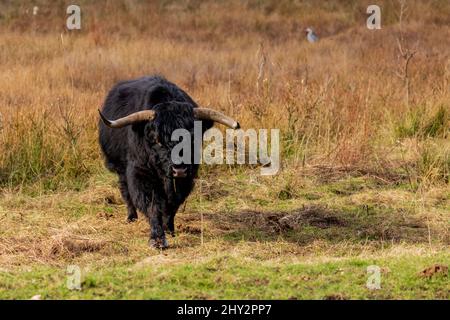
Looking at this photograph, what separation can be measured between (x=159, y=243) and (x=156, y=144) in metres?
0.88

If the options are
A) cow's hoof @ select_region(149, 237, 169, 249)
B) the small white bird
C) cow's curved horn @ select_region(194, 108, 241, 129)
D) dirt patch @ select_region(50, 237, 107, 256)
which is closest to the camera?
dirt patch @ select_region(50, 237, 107, 256)

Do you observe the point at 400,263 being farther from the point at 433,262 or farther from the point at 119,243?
the point at 119,243

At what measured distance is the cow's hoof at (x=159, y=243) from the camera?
334 inches

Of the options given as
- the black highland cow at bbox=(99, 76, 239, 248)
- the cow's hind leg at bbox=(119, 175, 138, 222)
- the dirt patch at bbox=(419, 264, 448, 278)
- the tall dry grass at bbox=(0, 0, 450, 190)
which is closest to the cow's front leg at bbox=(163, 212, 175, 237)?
the black highland cow at bbox=(99, 76, 239, 248)

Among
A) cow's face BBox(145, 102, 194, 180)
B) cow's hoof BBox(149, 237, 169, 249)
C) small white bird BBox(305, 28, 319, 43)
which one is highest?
small white bird BBox(305, 28, 319, 43)

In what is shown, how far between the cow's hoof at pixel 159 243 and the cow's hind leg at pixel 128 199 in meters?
1.15

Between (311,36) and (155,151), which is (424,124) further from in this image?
(311,36)

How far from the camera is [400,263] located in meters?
7.51

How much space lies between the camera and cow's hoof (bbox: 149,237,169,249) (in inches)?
334

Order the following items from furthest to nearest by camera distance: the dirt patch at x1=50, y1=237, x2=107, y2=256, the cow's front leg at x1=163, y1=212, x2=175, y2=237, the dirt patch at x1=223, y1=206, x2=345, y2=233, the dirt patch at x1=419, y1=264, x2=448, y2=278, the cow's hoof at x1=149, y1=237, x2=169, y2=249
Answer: the dirt patch at x1=223, y1=206, x2=345, y2=233, the cow's front leg at x1=163, y1=212, x2=175, y2=237, the cow's hoof at x1=149, y1=237, x2=169, y2=249, the dirt patch at x1=50, y1=237, x2=107, y2=256, the dirt patch at x1=419, y1=264, x2=448, y2=278

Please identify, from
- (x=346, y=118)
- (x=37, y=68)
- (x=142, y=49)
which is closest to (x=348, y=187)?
(x=346, y=118)

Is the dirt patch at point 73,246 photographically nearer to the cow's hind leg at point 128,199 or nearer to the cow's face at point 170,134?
the cow's face at point 170,134

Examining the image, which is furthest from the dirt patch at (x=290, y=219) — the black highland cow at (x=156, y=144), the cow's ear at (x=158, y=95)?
the cow's ear at (x=158, y=95)

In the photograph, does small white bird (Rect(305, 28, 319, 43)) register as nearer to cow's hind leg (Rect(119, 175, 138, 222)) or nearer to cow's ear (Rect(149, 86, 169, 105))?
cow's hind leg (Rect(119, 175, 138, 222))
